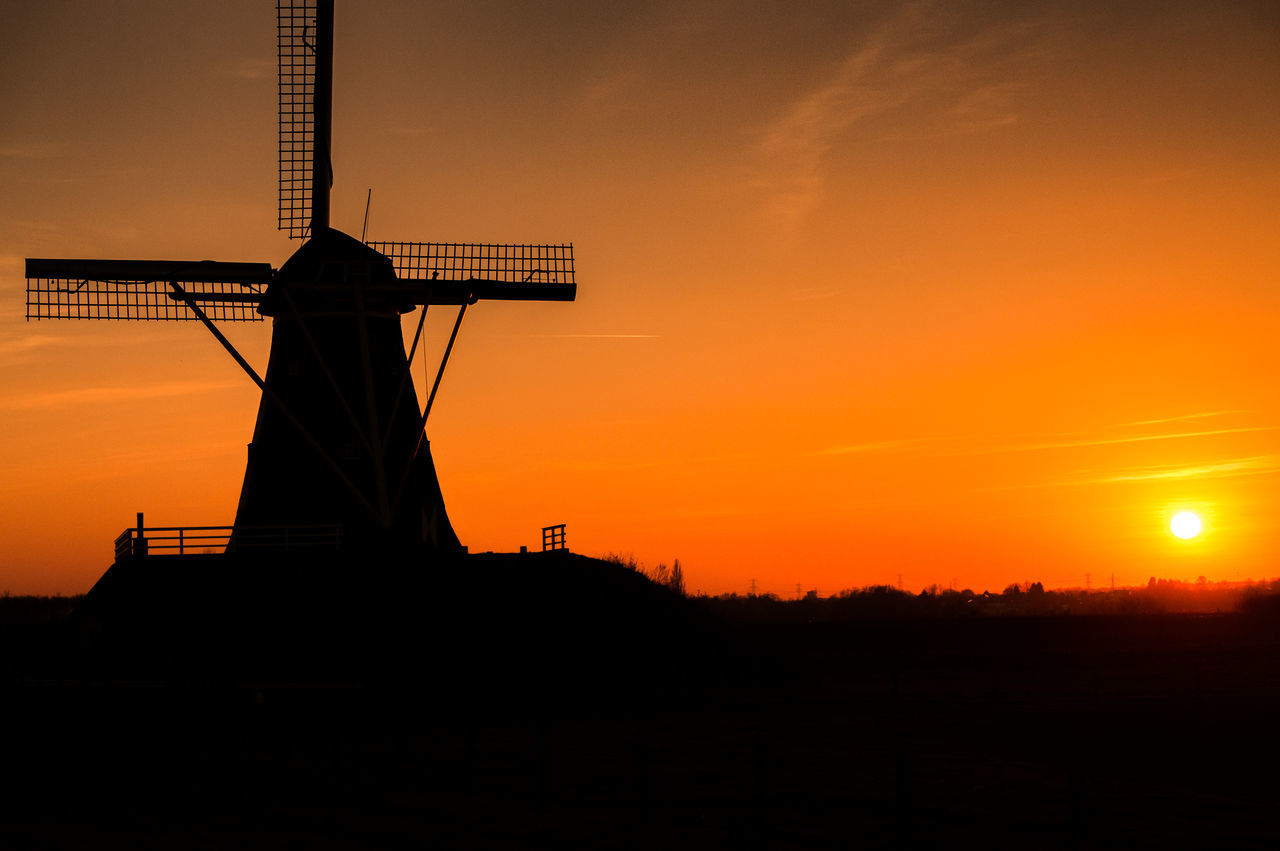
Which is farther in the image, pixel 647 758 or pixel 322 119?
pixel 322 119

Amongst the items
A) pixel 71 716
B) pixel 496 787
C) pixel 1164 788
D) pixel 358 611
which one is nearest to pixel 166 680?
pixel 71 716

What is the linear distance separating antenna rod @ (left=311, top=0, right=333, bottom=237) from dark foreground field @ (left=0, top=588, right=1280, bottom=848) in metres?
13.6

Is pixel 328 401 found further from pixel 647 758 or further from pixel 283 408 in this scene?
pixel 647 758

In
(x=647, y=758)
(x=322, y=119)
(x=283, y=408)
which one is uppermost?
(x=322, y=119)

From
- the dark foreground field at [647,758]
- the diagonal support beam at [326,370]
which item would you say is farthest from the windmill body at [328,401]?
the dark foreground field at [647,758]

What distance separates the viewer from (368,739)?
104 ft

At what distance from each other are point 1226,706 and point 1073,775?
2225 cm

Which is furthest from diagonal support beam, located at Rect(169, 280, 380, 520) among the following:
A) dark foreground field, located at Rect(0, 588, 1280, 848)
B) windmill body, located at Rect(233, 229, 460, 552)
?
dark foreground field, located at Rect(0, 588, 1280, 848)

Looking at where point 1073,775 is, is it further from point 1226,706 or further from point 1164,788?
point 1226,706

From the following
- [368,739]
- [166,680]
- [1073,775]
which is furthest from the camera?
[166,680]

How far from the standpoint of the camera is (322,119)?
41688mm

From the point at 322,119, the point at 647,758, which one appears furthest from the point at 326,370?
the point at 647,758

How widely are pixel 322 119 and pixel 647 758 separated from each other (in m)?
23.7

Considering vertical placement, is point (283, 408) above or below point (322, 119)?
below
